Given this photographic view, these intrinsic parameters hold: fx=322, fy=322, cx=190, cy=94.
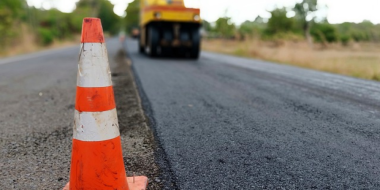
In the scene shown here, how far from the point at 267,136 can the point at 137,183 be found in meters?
1.33

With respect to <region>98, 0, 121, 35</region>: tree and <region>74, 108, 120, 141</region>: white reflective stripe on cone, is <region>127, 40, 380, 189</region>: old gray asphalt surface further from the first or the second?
<region>98, 0, 121, 35</region>: tree

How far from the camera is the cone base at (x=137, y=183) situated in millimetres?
1796

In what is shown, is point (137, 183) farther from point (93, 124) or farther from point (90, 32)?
point (90, 32)

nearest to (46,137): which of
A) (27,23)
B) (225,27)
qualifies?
(27,23)

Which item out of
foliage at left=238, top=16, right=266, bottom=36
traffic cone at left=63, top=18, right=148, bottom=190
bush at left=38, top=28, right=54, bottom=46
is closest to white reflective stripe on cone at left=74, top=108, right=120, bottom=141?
traffic cone at left=63, top=18, right=148, bottom=190

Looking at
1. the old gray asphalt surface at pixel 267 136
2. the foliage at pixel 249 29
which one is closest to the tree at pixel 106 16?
the foliage at pixel 249 29

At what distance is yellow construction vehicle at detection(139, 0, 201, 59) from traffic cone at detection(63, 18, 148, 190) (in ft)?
31.1

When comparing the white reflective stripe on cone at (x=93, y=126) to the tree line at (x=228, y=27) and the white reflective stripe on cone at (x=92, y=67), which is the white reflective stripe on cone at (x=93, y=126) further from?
the tree line at (x=228, y=27)

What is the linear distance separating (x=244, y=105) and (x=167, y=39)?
26.1 feet

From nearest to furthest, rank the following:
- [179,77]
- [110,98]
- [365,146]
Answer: [110,98]
[365,146]
[179,77]

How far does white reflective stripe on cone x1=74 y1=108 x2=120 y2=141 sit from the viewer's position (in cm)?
168

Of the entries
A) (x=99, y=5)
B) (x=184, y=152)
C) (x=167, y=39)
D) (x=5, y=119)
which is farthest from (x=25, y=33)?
(x=99, y=5)

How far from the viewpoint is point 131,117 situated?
135 inches

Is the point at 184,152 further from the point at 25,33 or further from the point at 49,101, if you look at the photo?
the point at 25,33
